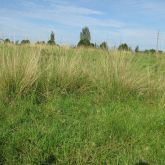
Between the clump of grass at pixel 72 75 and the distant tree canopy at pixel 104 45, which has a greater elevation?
the distant tree canopy at pixel 104 45

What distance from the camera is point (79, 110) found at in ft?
20.2

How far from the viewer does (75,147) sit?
4.64 meters

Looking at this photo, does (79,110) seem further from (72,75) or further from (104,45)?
(104,45)

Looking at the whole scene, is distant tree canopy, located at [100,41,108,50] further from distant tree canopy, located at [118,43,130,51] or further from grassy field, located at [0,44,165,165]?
distant tree canopy, located at [118,43,130,51]

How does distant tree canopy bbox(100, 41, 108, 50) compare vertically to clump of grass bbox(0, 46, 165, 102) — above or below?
above

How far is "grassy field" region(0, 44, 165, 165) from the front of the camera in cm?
455

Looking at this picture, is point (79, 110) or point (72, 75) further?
point (72, 75)

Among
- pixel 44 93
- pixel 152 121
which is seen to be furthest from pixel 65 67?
pixel 152 121

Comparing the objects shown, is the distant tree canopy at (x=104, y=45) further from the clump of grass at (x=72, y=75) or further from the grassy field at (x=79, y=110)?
the clump of grass at (x=72, y=75)

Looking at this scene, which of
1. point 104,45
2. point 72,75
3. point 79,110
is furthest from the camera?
point 104,45

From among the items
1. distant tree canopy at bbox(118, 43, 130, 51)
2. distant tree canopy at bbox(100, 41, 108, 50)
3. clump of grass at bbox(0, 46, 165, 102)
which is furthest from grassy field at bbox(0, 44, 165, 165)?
distant tree canopy at bbox(118, 43, 130, 51)

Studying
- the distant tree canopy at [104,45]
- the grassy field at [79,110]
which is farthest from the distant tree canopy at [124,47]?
the grassy field at [79,110]

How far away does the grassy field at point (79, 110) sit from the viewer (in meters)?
4.55

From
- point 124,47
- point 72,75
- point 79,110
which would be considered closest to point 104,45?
point 124,47
